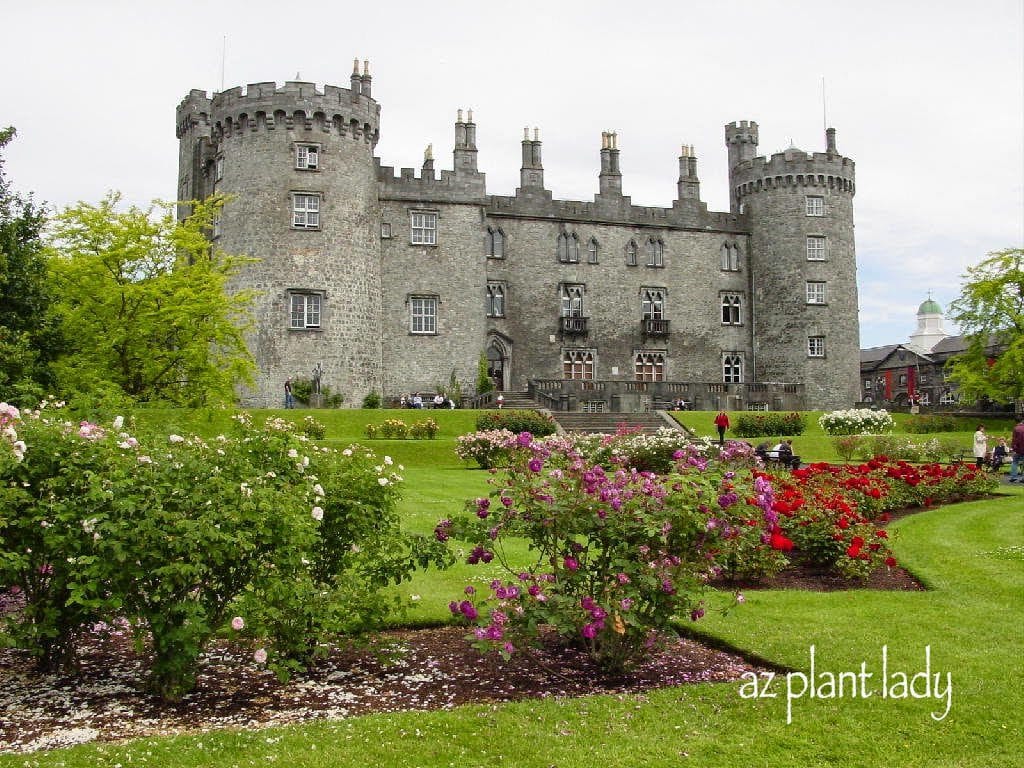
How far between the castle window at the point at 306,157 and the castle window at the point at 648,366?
18945 millimetres

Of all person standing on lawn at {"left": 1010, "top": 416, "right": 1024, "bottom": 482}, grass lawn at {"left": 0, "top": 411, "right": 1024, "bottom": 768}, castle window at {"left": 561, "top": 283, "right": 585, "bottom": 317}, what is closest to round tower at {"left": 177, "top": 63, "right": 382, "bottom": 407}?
castle window at {"left": 561, "top": 283, "right": 585, "bottom": 317}

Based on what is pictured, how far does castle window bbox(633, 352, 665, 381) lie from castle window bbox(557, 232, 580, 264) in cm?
593

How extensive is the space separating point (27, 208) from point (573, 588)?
2195 cm

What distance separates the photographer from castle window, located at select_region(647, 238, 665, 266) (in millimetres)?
49875

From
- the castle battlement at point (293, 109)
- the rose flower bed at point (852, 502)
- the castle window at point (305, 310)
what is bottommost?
the rose flower bed at point (852, 502)

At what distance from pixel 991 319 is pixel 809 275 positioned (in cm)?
907

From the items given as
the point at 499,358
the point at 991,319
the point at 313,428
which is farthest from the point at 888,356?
the point at 313,428

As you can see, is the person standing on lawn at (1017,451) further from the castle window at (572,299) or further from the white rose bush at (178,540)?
the castle window at (572,299)

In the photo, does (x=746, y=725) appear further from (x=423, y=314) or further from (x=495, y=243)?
(x=495, y=243)

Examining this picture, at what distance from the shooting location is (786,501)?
40.8 feet

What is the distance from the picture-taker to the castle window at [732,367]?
165 ft

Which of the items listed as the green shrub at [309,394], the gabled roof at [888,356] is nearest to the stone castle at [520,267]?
the green shrub at [309,394]

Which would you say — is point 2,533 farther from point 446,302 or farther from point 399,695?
point 446,302

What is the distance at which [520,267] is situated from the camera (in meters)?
47.3
